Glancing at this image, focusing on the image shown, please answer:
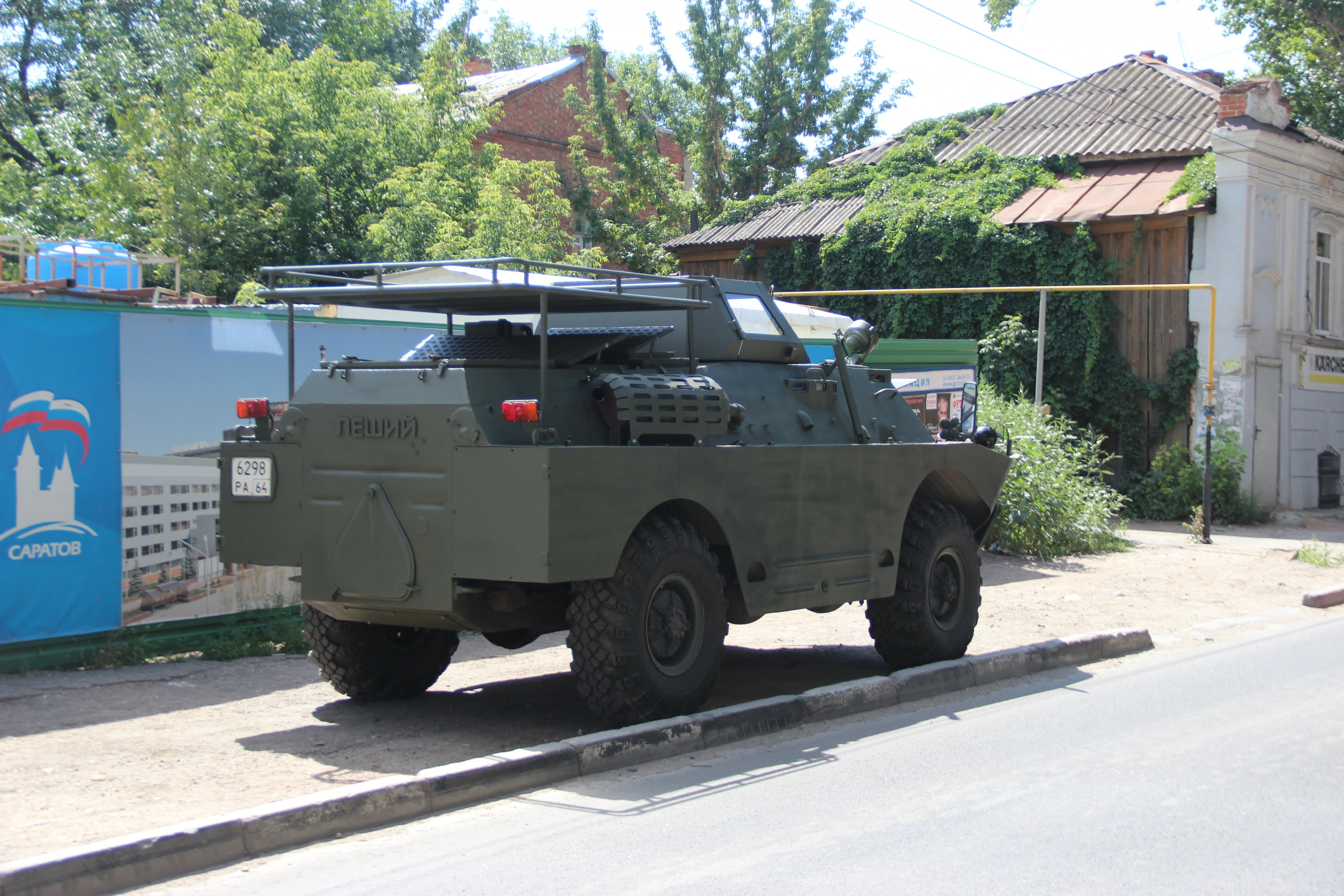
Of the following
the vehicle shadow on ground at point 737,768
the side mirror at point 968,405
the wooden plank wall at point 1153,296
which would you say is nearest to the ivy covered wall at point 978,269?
the wooden plank wall at point 1153,296

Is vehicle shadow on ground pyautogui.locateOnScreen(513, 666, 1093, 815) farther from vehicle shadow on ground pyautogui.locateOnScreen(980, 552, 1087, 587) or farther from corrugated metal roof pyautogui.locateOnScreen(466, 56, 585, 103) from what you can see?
corrugated metal roof pyautogui.locateOnScreen(466, 56, 585, 103)

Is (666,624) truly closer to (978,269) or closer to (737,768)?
(737,768)

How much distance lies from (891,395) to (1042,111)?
2006 centimetres

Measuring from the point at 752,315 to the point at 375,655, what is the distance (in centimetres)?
298

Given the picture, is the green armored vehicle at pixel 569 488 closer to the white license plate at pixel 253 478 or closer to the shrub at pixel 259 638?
the white license plate at pixel 253 478

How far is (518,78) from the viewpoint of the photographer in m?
38.0

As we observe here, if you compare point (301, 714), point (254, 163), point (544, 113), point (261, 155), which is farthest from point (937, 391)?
point (544, 113)

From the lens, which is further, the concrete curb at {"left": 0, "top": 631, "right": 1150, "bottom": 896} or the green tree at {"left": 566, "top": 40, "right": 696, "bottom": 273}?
the green tree at {"left": 566, "top": 40, "right": 696, "bottom": 273}

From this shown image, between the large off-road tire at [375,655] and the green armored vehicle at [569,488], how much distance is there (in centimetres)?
1

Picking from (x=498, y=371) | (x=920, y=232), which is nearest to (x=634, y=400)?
(x=498, y=371)

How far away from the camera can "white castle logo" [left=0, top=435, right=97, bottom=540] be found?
24.7 ft

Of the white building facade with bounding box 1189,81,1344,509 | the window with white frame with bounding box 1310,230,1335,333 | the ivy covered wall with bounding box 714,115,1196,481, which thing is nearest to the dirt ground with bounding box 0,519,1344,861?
the white building facade with bounding box 1189,81,1344,509

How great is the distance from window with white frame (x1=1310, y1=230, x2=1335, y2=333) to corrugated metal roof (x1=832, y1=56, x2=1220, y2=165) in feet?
10.3

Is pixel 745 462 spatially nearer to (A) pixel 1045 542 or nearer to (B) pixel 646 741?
(B) pixel 646 741
